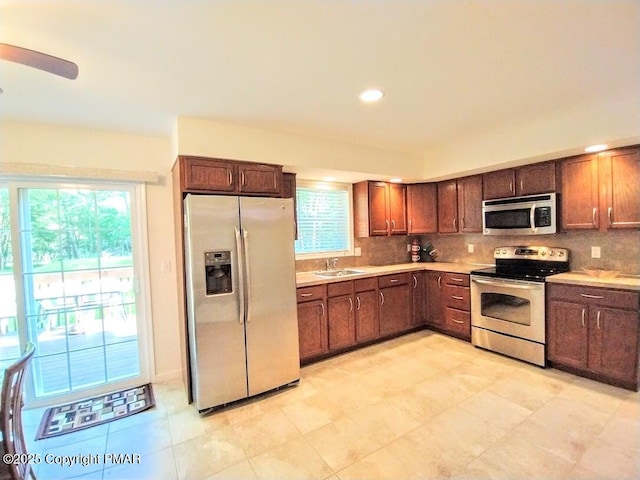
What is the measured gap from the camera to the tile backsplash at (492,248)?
2.89 m

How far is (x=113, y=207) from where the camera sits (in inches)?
111

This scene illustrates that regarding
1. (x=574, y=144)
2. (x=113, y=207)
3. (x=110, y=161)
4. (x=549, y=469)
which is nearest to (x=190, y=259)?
(x=113, y=207)

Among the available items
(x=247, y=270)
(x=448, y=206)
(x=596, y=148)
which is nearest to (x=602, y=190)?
(x=596, y=148)

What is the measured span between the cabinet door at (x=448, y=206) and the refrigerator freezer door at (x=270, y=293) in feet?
8.08

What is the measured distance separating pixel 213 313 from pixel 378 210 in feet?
8.45

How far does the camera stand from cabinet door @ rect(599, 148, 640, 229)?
257 centimetres

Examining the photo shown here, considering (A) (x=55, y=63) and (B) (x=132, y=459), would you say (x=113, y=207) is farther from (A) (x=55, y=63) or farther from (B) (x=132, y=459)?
(B) (x=132, y=459)

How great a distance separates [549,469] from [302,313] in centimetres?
214

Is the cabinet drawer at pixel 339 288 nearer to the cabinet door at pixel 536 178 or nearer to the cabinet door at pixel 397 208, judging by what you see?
the cabinet door at pixel 397 208

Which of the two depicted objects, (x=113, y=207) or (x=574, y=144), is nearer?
(x=574, y=144)

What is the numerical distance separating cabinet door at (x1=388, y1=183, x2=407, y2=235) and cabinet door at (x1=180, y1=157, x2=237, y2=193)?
2.35 metres

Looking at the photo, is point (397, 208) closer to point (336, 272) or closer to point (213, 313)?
point (336, 272)

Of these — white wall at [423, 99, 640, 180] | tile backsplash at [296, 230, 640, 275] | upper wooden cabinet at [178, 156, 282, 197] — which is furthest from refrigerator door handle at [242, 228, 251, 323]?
white wall at [423, 99, 640, 180]

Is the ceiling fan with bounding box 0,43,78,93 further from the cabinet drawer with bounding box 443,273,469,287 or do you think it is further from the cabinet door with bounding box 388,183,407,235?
the cabinet drawer with bounding box 443,273,469,287
